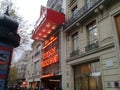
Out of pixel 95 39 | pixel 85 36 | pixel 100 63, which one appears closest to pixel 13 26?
pixel 100 63

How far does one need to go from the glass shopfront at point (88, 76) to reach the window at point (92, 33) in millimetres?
2006

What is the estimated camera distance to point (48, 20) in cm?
1864

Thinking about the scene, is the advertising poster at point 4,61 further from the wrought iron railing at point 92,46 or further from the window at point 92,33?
the window at point 92,33

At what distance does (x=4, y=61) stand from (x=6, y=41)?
354mm

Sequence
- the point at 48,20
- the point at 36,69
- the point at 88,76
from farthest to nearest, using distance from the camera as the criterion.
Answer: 1. the point at 36,69
2. the point at 48,20
3. the point at 88,76

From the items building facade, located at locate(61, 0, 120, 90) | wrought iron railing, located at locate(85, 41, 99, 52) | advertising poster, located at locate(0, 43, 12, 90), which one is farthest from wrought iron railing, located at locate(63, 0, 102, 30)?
advertising poster, located at locate(0, 43, 12, 90)

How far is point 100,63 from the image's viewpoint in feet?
40.2

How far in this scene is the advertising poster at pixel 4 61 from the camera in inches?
100.0

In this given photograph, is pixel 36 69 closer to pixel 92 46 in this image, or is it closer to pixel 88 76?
Answer: pixel 88 76

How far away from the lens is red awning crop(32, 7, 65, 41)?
1844 cm

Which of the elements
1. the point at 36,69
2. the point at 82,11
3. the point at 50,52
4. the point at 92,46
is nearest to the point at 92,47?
the point at 92,46

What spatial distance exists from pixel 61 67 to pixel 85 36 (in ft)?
17.9

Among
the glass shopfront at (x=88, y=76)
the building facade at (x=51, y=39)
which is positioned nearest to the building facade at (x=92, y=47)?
the glass shopfront at (x=88, y=76)

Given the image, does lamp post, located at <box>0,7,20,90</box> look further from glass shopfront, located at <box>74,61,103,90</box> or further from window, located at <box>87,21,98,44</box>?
window, located at <box>87,21,98,44</box>
